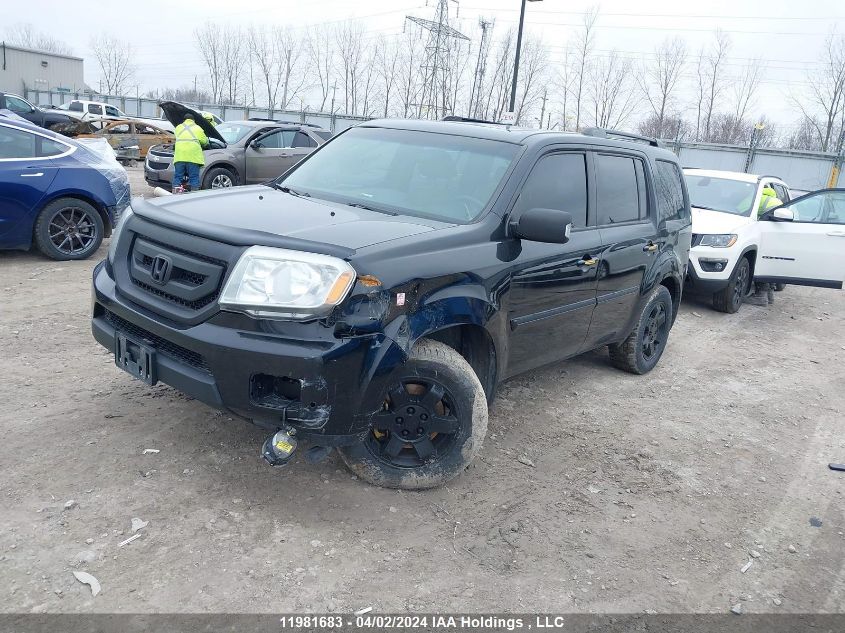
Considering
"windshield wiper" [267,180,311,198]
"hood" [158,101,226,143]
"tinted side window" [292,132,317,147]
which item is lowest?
"windshield wiper" [267,180,311,198]

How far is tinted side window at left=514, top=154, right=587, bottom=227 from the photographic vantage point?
165 inches

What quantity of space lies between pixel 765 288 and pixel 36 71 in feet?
225

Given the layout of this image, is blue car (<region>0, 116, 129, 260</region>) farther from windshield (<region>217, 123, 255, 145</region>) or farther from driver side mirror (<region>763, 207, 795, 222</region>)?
driver side mirror (<region>763, 207, 795, 222</region>)

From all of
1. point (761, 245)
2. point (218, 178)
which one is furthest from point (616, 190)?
point (218, 178)

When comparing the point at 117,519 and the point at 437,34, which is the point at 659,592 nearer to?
the point at 117,519

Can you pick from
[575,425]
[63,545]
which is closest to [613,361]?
[575,425]

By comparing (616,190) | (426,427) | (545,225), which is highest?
(616,190)

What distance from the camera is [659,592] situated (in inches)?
123

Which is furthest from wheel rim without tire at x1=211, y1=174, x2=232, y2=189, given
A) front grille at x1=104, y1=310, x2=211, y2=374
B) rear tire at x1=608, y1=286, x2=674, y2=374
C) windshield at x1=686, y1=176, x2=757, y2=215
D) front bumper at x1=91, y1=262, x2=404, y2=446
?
front bumper at x1=91, y1=262, x2=404, y2=446

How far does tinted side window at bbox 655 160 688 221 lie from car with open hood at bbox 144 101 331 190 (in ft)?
28.0

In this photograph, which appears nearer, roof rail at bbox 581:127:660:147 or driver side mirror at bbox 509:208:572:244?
driver side mirror at bbox 509:208:572:244

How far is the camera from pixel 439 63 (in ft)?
149

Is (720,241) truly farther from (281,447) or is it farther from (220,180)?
(220,180)

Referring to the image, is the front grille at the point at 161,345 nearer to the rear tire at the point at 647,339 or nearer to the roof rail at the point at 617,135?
the rear tire at the point at 647,339
